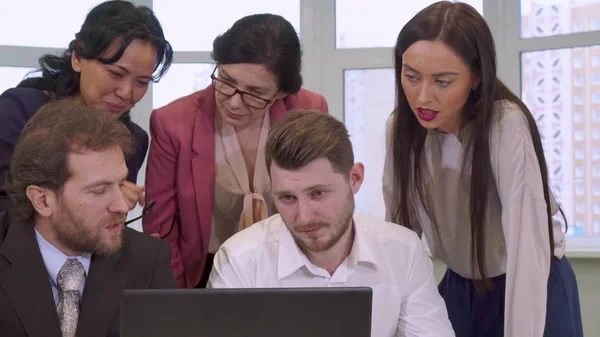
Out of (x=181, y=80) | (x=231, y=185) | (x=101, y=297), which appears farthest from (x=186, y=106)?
(x=181, y=80)

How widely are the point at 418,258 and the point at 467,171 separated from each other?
263mm

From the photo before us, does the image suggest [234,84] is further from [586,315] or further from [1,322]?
[586,315]

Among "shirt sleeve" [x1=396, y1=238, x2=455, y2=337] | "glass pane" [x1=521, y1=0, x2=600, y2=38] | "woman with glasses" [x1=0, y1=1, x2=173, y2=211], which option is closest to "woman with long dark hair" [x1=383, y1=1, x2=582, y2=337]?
"shirt sleeve" [x1=396, y1=238, x2=455, y2=337]

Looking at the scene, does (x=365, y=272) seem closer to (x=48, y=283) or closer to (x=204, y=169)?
→ (x=204, y=169)

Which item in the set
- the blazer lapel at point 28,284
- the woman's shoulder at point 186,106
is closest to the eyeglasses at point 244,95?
the woman's shoulder at point 186,106

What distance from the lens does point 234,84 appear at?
214 cm

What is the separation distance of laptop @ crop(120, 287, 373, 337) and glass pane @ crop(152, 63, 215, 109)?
357cm

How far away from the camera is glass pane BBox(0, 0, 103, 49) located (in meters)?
4.46

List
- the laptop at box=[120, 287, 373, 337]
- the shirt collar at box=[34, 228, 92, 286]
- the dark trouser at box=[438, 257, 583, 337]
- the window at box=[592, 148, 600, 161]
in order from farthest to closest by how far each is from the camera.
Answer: the window at box=[592, 148, 600, 161] < the dark trouser at box=[438, 257, 583, 337] < the shirt collar at box=[34, 228, 92, 286] < the laptop at box=[120, 287, 373, 337]

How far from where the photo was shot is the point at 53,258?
174 centimetres

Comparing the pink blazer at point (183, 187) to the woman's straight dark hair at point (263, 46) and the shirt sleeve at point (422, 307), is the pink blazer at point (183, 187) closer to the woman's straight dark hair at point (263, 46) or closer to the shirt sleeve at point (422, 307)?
the woman's straight dark hair at point (263, 46)

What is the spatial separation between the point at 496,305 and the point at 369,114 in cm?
266

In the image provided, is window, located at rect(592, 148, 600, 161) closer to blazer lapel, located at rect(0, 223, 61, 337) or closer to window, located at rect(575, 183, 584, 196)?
window, located at rect(575, 183, 584, 196)

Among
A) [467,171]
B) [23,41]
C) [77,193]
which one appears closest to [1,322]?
[77,193]
